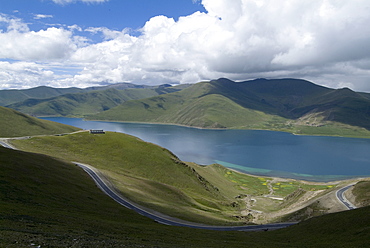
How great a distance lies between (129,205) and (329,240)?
47043 mm

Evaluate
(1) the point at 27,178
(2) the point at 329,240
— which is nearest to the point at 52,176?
(1) the point at 27,178

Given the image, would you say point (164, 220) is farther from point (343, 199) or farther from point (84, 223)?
point (343, 199)

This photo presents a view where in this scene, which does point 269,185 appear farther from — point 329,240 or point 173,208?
point 329,240

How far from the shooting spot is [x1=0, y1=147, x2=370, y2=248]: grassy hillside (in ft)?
96.2

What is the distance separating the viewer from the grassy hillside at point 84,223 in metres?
29.3

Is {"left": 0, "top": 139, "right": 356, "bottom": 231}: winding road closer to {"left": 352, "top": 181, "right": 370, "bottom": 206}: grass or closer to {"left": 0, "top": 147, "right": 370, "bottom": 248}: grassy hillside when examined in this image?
{"left": 352, "top": 181, "right": 370, "bottom": 206}: grass

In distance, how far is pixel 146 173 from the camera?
11175 centimetres

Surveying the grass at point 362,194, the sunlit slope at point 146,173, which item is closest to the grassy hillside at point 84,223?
the sunlit slope at point 146,173

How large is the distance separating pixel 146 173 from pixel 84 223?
244 ft

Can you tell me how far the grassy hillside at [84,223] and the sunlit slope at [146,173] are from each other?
16.0 metres

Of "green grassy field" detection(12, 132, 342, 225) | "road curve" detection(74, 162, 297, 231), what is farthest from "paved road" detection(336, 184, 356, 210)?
"green grassy field" detection(12, 132, 342, 225)

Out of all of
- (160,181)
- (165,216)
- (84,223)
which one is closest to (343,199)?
(165,216)

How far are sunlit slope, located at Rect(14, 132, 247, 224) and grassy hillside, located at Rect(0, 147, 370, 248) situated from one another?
52.6 feet

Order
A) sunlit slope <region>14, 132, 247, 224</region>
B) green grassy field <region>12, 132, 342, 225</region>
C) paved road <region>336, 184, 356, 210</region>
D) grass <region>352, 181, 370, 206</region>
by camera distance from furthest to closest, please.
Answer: green grassy field <region>12, 132, 342, 225</region>
sunlit slope <region>14, 132, 247, 224</region>
grass <region>352, 181, 370, 206</region>
paved road <region>336, 184, 356, 210</region>
